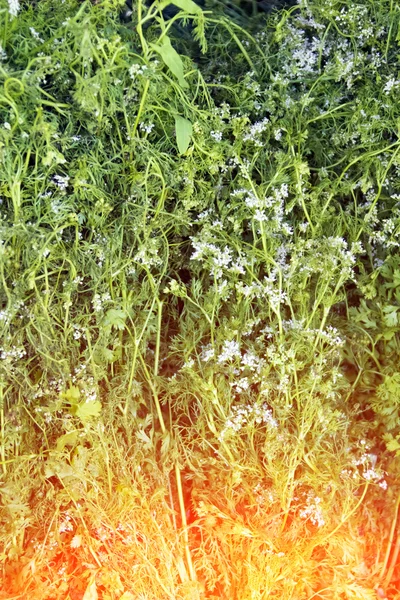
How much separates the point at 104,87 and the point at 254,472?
88cm

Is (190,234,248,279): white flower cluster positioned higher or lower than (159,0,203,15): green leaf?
lower

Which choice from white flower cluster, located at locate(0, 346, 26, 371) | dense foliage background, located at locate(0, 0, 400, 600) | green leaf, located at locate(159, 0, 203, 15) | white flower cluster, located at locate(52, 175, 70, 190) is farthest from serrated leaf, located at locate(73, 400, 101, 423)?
green leaf, located at locate(159, 0, 203, 15)

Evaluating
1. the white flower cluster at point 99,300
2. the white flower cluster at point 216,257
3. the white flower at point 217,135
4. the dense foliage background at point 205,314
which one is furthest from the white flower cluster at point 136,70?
the white flower cluster at point 99,300

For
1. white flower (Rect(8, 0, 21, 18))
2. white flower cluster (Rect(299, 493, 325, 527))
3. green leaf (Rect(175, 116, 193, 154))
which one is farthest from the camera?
white flower cluster (Rect(299, 493, 325, 527))

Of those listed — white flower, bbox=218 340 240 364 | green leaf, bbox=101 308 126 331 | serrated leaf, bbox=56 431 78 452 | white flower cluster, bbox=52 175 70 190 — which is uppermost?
white flower cluster, bbox=52 175 70 190

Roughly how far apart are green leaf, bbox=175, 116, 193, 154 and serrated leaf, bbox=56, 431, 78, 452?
639 mm

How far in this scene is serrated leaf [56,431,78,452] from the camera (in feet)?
3.97

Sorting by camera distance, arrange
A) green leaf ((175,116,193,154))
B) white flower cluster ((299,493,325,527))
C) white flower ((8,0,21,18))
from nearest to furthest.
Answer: white flower ((8,0,21,18)), green leaf ((175,116,193,154)), white flower cluster ((299,493,325,527))

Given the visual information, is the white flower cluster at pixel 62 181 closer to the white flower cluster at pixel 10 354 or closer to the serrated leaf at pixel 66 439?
the white flower cluster at pixel 10 354

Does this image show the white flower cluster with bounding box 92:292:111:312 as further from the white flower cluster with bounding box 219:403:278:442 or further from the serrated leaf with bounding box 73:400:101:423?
the white flower cluster with bounding box 219:403:278:442

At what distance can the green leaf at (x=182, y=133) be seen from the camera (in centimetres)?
115

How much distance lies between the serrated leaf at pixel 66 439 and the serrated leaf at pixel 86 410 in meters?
0.05

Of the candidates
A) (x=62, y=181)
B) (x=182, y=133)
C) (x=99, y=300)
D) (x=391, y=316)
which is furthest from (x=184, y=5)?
(x=391, y=316)

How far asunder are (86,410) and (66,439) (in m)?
0.09
